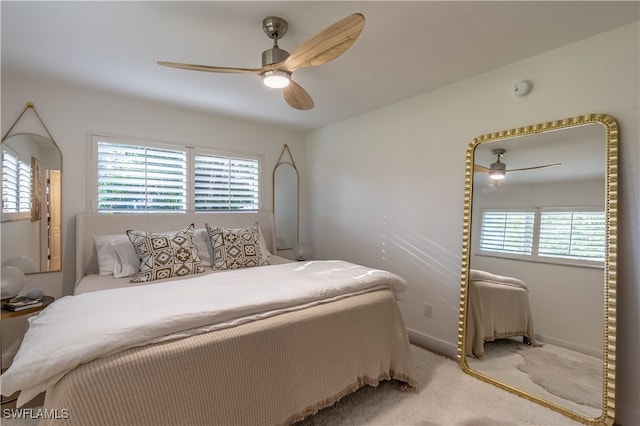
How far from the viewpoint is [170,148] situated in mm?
3385

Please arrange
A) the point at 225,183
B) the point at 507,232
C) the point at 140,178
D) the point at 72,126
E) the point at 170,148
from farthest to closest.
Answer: the point at 225,183
the point at 170,148
the point at 140,178
the point at 72,126
the point at 507,232

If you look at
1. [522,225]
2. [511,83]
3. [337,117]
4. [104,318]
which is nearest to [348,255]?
[337,117]

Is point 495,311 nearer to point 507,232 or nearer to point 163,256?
point 507,232

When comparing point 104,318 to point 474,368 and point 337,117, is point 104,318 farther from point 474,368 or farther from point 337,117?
point 337,117

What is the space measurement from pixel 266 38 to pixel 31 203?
8.01 ft

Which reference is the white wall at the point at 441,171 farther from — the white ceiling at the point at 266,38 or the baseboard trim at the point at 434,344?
the white ceiling at the point at 266,38

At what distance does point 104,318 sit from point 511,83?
9.91 feet

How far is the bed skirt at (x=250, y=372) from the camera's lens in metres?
1.25

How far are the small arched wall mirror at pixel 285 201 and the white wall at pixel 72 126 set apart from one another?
3.48ft

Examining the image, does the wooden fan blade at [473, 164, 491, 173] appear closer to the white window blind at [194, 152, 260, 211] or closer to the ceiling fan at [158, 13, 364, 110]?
the ceiling fan at [158, 13, 364, 110]

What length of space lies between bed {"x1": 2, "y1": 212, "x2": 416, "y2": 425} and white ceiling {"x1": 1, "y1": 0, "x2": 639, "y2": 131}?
1594 mm

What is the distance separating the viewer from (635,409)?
182cm

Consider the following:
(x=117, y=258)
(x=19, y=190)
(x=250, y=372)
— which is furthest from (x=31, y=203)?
(x=250, y=372)

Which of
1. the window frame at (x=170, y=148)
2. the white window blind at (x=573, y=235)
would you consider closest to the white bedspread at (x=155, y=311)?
the white window blind at (x=573, y=235)
